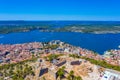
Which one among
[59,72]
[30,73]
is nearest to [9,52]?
[30,73]

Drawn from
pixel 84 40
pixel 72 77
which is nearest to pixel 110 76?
pixel 72 77

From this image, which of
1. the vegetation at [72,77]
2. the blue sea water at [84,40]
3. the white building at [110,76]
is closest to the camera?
the white building at [110,76]

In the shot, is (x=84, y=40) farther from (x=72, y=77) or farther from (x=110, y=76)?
(x=110, y=76)

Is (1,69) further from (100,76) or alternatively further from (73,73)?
(100,76)

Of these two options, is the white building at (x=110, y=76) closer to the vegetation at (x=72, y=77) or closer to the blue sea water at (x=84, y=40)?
the vegetation at (x=72, y=77)

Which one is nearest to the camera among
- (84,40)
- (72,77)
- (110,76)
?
(110,76)

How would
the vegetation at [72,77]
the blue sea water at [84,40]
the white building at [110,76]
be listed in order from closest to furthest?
1. the white building at [110,76]
2. the vegetation at [72,77]
3. the blue sea water at [84,40]

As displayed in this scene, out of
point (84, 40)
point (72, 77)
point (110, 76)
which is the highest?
point (110, 76)

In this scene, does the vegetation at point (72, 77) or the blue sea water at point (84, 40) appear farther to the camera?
the blue sea water at point (84, 40)

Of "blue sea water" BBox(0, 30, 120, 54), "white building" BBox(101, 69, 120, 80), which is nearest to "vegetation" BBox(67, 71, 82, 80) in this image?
"white building" BBox(101, 69, 120, 80)

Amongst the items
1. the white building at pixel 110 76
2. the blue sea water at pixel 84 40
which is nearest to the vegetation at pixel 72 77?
the white building at pixel 110 76

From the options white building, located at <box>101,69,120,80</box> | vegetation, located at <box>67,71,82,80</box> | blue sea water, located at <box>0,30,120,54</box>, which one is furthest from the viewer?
blue sea water, located at <box>0,30,120,54</box>

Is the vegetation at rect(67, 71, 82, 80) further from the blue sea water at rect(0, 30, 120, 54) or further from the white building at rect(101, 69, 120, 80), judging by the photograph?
the blue sea water at rect(0, 30, 120, 54)
